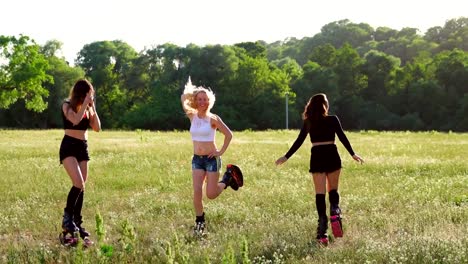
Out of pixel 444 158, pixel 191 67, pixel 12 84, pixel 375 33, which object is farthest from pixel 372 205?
pixel 375 33

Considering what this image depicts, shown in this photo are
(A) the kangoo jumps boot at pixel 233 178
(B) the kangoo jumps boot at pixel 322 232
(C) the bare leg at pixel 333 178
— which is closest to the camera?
(B) the kangoo jumps boot at pixel 322 232

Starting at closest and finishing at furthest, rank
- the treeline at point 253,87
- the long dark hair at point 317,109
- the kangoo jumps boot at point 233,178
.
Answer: the long dark hair at point 317,109 < the kangoo jumps boot at point 233,178 < the treeline at point 253,87

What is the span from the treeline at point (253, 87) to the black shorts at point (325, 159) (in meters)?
65.6

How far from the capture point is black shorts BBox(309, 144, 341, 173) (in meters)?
7.91

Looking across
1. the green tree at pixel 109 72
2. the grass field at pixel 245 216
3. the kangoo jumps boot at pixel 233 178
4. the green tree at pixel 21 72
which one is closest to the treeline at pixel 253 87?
the green tree at pixel 109 72

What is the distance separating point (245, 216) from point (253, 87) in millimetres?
73715

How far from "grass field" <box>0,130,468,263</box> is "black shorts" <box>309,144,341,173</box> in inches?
40.6

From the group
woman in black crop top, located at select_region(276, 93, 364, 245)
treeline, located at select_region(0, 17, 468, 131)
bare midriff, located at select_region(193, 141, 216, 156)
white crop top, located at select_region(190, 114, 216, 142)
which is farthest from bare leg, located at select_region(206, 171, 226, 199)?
treeline, located at select_region(0, 17, 468, 131)

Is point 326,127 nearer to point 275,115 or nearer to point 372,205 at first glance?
point 372,205

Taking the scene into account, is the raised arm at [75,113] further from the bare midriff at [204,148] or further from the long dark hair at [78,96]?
the bare midriff at [204,148]

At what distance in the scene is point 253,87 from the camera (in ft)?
271

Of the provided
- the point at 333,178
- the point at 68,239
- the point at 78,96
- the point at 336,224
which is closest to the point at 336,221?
the point at 336,224

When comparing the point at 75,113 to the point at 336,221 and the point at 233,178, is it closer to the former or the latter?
the point at 233,178

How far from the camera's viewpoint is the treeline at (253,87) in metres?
72.9
